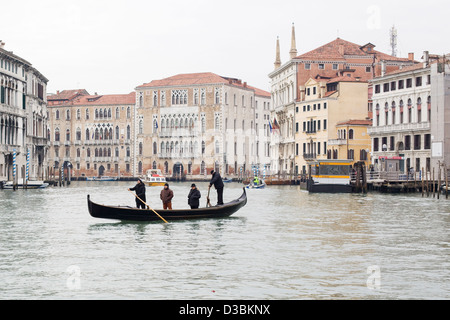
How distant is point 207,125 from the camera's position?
91.1 meters

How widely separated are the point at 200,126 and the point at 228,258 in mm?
76878

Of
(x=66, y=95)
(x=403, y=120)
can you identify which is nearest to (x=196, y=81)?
(x=66, y=95)

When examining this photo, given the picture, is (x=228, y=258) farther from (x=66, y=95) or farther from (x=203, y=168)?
(x=66, y=95)

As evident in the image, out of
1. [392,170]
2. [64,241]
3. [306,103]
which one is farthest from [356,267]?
[306,103]

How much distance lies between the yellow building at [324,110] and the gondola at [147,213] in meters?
42.2

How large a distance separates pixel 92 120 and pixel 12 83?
1712 inches

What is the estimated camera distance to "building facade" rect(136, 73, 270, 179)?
296ft

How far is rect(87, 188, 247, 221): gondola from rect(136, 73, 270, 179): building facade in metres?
64.4

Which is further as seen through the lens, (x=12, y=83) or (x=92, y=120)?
(x=92, y=120)

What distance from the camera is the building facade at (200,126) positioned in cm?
9019

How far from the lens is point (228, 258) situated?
49.9 feet

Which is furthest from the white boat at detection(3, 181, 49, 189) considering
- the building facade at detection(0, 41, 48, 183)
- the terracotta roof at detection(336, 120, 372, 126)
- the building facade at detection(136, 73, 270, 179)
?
the building facade at detection(136, 73, 270, 179)
